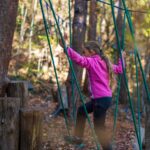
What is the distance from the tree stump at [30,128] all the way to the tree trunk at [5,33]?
2.09 feet

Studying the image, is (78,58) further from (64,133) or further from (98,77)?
(64,133)

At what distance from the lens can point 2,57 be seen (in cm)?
428

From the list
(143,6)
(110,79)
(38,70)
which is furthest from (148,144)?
(38,70)

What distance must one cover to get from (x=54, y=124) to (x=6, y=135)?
13.7 feet

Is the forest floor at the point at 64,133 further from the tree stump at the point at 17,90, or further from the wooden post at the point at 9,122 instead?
the wooden post at the point at 9,122

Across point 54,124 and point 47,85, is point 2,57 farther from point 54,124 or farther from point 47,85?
point 47,85

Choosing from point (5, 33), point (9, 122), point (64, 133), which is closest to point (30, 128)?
point (9, 122)

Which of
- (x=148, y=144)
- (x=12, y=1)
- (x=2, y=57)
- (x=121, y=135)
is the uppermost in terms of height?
(x=12, y=1)

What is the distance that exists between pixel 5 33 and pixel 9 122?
1024 millimetres

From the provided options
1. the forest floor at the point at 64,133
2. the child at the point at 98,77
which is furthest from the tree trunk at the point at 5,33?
the forest floor at the point at 64,133

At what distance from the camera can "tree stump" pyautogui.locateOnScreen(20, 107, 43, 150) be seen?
376 centimetres

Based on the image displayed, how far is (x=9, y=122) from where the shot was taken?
3.72 m

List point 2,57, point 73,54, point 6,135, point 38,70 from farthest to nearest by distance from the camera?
1. point 38,70
2. point 73,54
3. point 2,57
4. point 6,135

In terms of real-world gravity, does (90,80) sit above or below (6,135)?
above
